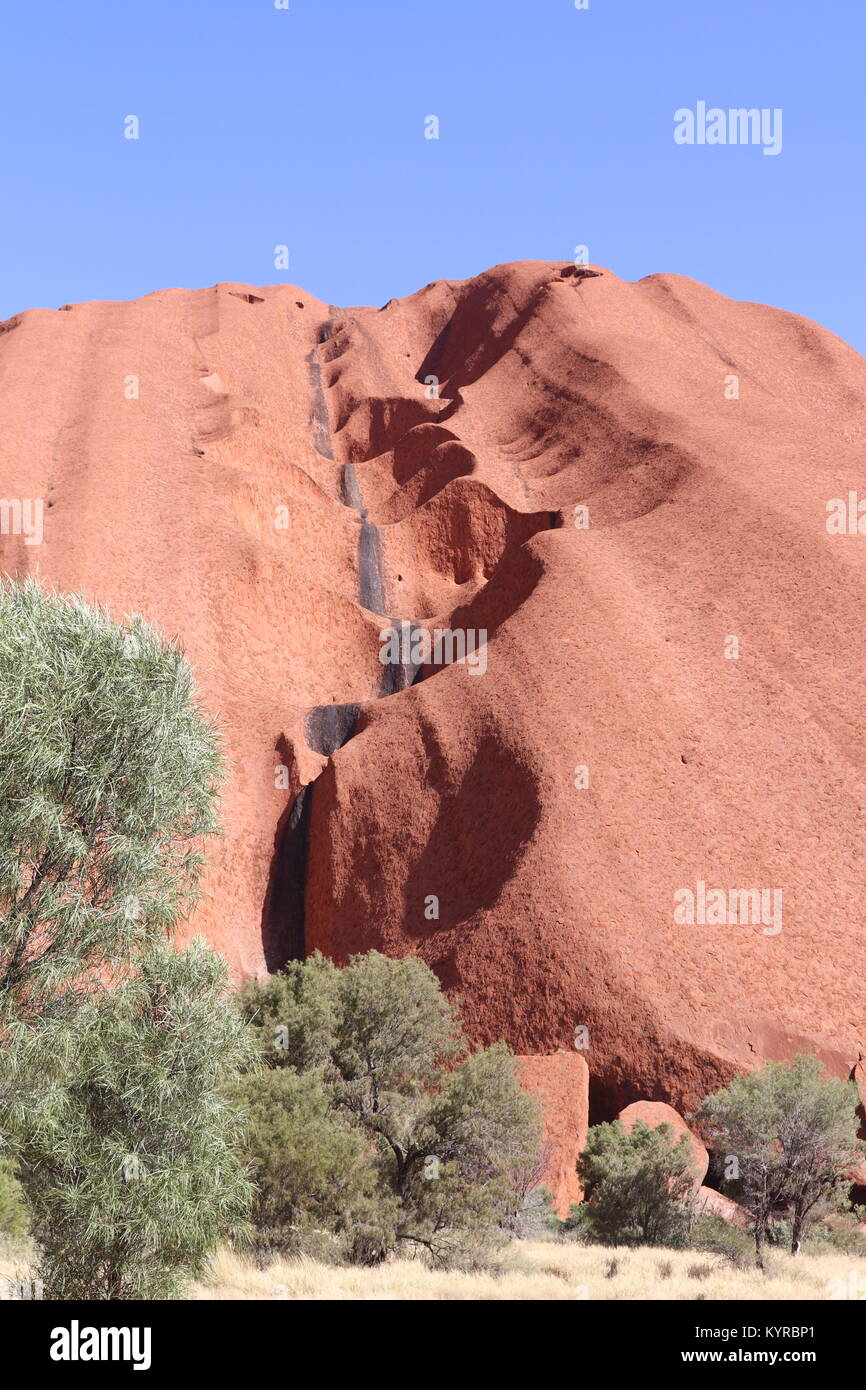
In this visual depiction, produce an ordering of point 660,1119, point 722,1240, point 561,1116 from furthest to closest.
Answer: point 561,1116 < point 660,1119 < point 722,1240

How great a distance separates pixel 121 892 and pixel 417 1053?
882cm

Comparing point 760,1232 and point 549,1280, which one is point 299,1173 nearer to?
point 549,1280

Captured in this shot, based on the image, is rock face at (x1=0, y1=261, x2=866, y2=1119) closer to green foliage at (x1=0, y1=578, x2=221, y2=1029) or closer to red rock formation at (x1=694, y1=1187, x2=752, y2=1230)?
red rock formation at (x1=694, y1=1187, x2=752, y2=1230)

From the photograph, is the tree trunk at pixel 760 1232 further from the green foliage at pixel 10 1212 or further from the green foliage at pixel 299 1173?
the green foliage at pixel 10 1212

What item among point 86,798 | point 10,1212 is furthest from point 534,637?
point 86,798

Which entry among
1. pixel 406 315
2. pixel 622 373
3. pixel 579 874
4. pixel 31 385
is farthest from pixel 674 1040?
pixel 406 315

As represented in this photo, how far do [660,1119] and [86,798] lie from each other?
1681cm

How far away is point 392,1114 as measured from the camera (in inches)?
778

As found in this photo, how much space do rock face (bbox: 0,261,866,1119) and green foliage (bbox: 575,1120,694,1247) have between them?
4.47 metres

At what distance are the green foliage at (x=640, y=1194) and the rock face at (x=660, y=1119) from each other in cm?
254

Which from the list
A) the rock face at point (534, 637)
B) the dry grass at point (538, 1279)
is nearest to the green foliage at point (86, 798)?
the dry grass at point (538, 1279)

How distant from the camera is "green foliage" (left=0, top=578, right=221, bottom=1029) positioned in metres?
13.8

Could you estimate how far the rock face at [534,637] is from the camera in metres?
29.6

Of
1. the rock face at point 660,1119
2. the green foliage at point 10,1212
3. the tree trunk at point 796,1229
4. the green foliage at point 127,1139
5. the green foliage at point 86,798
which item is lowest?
the tree trunk at point 796,1229
